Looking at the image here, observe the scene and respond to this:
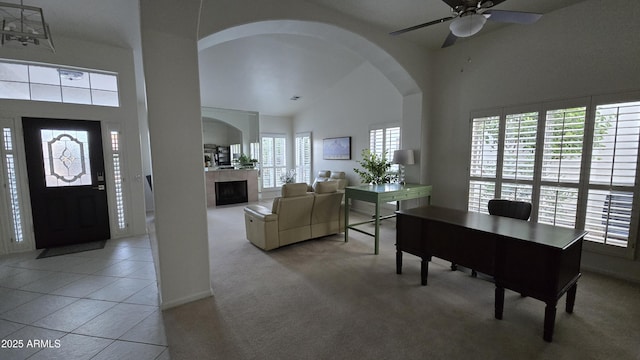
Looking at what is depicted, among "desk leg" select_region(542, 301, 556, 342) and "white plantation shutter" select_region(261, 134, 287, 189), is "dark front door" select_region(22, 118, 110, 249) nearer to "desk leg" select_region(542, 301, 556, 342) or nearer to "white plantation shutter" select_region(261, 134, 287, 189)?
"white plantation shutter" select_region(261, 134, 287, 189)

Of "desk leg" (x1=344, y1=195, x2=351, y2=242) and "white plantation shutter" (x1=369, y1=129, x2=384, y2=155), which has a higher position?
"white plantation shutter" (x1=369, y1=129, x2=384, y2=155)

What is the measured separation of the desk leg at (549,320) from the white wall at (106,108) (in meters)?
5.80

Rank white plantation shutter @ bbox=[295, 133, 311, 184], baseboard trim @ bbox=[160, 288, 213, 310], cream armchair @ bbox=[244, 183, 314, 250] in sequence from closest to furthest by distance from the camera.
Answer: baseboard trim @ bbox=[160, 288, 213, 310], cream armchair @ bbox=[244, 183, 314, 250], white plantation shutter @ bbox=[295, 133, 311, 184]

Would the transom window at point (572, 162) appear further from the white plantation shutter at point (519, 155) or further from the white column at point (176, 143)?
the white column at point (176, 143)

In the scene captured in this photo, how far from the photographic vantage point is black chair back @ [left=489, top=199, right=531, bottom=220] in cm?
293

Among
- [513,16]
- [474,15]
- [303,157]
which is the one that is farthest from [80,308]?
[303,157]

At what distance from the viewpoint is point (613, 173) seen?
3068mm

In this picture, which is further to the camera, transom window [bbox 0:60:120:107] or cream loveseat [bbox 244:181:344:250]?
cream loveseat [bbox 244:181:344:250]

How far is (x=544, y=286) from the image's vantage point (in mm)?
2041

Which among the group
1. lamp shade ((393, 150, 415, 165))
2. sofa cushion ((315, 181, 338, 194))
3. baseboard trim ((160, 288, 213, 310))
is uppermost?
lamp shade ((393, 150, 415, 165))

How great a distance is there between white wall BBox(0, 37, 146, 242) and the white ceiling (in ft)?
0.72

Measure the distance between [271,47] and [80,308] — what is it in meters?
5.07

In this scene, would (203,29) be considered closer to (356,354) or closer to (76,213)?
(356,354)

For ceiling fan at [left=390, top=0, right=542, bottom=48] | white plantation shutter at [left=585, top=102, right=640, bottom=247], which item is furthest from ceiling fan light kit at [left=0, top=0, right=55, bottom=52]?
white plantation shutter at [left=585, top=102, right=640, bottom=247]
